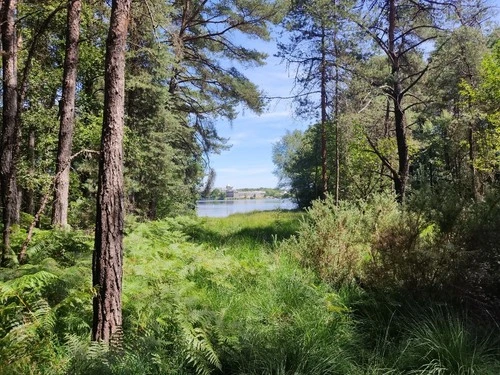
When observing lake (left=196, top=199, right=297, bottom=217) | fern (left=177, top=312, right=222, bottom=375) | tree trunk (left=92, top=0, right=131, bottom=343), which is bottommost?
fern (left=177, top=312, right=222, bottom=375)

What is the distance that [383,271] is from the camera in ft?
16.4

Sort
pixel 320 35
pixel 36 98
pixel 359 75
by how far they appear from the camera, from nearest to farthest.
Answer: pixel 359 75 < pixel 36 98 < pixel 320 35

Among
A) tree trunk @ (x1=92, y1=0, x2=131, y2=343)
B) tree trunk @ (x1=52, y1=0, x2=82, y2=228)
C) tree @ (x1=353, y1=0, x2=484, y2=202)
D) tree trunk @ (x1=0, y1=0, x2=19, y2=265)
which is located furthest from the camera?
tree @ (x1=353, y1=0, x2=484, y2=202)

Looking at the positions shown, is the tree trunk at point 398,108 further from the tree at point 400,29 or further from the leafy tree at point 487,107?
the leafy tree at point 487,107

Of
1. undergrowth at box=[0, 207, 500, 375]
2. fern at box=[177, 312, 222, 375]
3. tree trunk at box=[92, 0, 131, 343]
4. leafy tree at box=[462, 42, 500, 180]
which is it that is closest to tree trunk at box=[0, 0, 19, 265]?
undergrowth at box=[0, 207, 500, 375]

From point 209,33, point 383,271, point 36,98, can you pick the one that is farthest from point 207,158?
point 383,271

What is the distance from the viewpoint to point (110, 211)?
10.6 ft

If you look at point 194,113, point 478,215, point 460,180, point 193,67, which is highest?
point 193,67

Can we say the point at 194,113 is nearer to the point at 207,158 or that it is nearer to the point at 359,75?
the point at 207,158

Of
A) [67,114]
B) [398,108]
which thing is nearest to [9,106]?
[67,114]

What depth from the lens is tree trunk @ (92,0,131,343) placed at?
126 inches

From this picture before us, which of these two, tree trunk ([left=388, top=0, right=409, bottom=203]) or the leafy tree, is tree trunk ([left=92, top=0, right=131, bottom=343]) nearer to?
tree trunk ([left=388, top=0, right=409, bottom=203])

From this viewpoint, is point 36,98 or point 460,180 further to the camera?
point 36,98

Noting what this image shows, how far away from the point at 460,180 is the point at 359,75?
249 inches
